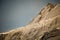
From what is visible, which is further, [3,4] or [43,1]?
[3,4]

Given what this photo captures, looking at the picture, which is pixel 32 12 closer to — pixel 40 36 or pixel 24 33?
pixel 24 33

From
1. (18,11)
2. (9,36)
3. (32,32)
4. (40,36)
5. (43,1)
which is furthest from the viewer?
(18,11)

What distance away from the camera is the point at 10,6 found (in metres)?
4.20

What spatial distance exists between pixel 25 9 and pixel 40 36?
1.81m

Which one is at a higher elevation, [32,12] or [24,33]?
[32,12]

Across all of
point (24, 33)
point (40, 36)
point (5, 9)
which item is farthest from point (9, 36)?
point (5, 9)

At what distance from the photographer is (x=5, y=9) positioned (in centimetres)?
424

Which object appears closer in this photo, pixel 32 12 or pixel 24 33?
pixel 24 33

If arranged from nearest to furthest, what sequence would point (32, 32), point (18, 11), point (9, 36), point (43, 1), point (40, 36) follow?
point (40, 36) → point (32, 32) → point (9, 36) → point (43, 1) → point (18, 11)

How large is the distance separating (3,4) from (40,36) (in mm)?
2199

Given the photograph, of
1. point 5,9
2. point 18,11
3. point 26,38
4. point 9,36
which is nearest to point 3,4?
point 5,9

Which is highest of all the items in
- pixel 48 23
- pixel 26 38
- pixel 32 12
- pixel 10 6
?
pixel 10 6

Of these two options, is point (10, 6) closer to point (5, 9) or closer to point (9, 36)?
point (5, 9)

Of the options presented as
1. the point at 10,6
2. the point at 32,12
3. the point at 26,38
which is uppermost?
the point at 10,6
